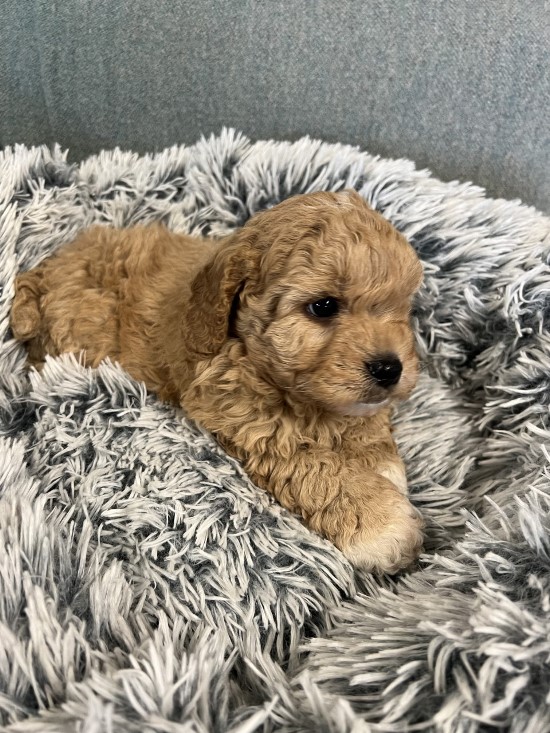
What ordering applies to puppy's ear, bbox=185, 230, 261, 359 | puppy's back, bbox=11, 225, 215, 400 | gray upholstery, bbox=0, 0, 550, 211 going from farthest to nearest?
gray upholstery, bbox=0, 0, 550, 211
puppy's back, bbox=11, 225, 215, 400
puppy's ear, bbox=185, 230, 261, 359

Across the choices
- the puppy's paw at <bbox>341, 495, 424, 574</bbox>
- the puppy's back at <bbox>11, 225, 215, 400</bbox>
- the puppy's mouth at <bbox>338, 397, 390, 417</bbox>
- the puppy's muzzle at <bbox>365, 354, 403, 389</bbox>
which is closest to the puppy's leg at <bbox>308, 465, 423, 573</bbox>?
the puppy's paw at <bbox>341, 495, 424, 574</bbox>

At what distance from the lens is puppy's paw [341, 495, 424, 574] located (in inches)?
56.8

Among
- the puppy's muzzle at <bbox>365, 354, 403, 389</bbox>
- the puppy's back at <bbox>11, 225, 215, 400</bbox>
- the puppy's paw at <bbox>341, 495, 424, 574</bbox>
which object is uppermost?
the puppy's muzzle at <bbox>365, 354, 403, 389</bbox>

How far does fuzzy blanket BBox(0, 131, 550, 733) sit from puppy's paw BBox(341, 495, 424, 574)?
4 centimetres

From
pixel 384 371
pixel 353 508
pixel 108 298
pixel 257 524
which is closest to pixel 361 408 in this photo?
pixel 384 371

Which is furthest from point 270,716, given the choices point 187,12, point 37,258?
point 187,12

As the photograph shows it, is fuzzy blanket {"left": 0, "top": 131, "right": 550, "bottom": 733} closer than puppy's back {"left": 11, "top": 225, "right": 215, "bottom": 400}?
Yes

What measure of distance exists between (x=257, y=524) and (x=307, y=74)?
5.57ft

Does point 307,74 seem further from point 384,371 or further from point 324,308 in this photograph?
point 384,371

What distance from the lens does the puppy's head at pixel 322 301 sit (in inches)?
55.0

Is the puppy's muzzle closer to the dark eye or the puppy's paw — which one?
the dark eye

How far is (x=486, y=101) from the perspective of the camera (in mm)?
2205

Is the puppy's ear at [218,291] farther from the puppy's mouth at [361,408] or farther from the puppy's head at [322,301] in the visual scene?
the puppy's mouth at [361,408]

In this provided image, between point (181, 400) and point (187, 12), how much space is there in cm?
155
